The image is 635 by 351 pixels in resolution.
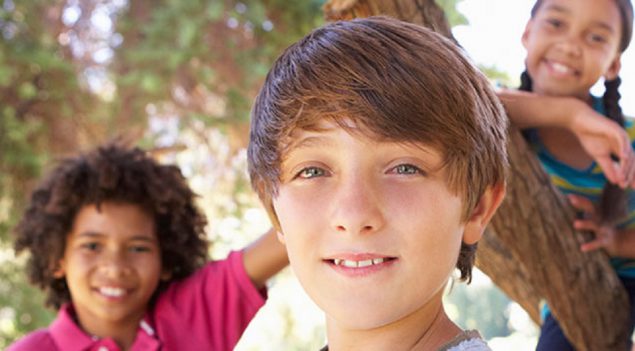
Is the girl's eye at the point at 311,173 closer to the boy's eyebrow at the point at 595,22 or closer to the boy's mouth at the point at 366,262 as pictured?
the boy's mouth at the point at 366,262

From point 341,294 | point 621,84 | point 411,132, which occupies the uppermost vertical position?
point 621,84

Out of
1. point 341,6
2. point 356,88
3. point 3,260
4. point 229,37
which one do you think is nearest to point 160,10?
point 229,37

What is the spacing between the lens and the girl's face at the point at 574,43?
2.27 metres

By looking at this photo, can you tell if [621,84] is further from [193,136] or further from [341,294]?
[193,136]

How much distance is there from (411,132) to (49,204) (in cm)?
161

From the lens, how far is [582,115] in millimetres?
2131

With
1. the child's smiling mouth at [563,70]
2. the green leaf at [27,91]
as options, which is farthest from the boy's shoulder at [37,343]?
the green leaf at [27,91]

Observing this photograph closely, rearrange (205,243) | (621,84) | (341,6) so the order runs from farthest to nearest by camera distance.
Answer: (205,243) < (621,84) < (341,6)

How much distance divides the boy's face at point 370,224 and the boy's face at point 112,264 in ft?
3.85

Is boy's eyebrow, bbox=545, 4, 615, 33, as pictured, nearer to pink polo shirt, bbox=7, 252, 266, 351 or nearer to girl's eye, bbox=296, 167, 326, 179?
pink polo shirt, bbox=7, 252, 266, 351

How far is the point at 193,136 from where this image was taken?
5.30 m

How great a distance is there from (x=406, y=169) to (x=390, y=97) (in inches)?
4.2

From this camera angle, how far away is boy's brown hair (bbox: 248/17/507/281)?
1237 mm

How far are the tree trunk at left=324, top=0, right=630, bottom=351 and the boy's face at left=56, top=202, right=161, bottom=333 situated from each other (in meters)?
0.93
